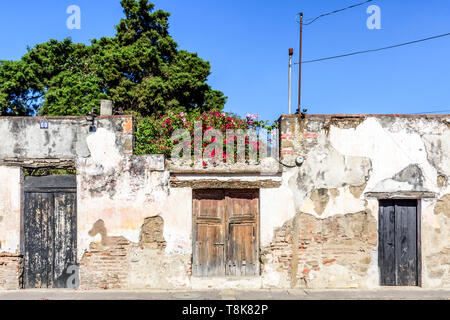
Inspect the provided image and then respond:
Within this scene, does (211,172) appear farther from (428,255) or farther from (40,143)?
(428,255)

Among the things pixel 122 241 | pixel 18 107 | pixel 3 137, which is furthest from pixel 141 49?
pixel 122 241

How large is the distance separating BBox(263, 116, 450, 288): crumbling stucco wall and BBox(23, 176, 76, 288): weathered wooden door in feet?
13.3

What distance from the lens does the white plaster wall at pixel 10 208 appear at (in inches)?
298

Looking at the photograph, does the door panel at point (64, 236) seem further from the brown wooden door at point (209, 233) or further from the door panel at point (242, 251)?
the door panel at point (242, 251)

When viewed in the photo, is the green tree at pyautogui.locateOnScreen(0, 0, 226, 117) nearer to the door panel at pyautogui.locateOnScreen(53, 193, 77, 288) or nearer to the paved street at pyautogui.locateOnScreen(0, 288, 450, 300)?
the door panel at pyautogui.locateOnScreen(53, 193, 77, 288)

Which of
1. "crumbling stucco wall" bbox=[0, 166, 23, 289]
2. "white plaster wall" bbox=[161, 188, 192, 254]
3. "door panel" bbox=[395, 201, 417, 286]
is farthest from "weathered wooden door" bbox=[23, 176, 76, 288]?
"door panel" bbox=[395, 201, 417, 286]

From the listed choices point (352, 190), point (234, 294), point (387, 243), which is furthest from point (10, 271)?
point (387, 243)

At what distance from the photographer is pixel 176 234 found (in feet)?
25.2

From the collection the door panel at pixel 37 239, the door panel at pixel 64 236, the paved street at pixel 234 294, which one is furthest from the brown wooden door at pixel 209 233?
the door panel at pixel 37 239

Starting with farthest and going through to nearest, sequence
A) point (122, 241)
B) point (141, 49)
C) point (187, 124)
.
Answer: point (141, 49) → point (187, 124) → point (122, 241)

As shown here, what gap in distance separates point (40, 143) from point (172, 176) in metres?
2.74

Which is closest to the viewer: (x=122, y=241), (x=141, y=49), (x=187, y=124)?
(x=122, y=241)

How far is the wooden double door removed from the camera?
7.79m

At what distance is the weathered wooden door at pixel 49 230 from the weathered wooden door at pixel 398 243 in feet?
20.5
